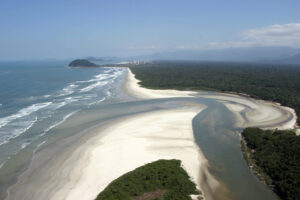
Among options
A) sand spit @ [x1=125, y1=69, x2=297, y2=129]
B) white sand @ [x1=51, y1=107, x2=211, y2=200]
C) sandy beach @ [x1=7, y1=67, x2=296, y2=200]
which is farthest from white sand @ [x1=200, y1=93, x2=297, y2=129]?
white sand @ [x1=51, y1=107, x2=211, y2=200]

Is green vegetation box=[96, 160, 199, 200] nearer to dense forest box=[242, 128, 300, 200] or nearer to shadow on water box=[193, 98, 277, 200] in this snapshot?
shadow on water box=[193, 98, 277, 200]

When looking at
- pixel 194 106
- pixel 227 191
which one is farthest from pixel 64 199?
pixel 194 106

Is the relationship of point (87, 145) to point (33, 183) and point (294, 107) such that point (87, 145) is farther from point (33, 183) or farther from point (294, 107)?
point (294, 107)

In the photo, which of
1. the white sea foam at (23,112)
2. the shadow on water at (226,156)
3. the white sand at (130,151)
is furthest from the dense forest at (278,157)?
the white sea foam at (23,112)

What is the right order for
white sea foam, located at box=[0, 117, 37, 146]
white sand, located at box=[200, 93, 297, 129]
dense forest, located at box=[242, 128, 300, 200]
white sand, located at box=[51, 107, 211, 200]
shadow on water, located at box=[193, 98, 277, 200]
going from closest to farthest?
1. dense forest, located at box=[242, 128, 300, 200]
2. shadow on water, located at box=[193, 98, 277, 200]
3. white sand, located at box=[51, 107, 211, 200]
4. white sea foam, located at box=[0, 117, 37, 146]
5. white sand, located at box=[200, 93, 297, 129]

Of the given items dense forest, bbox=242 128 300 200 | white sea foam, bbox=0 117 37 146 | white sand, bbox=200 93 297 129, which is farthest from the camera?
white sand, bbox=200 93 297 129

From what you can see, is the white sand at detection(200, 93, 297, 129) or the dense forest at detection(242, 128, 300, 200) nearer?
the dense forest at detection(242, 128, 300, 200)

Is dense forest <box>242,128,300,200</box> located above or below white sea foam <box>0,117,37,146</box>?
below

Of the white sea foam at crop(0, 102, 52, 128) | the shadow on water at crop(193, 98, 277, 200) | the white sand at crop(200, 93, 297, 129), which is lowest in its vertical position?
the shadow on water at crop(193, 98, 277, 200)
